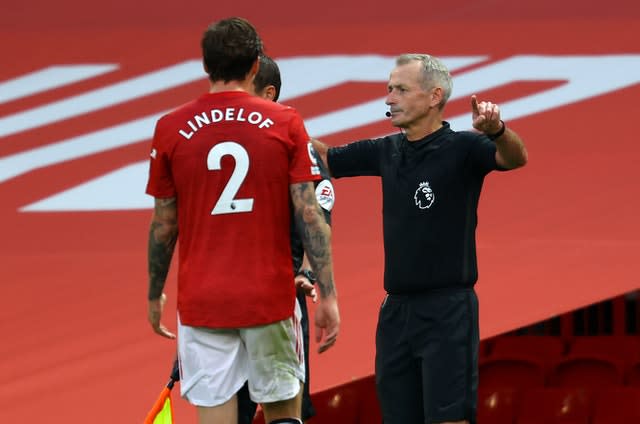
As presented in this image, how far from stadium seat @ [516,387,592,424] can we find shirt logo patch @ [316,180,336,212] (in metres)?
2.94

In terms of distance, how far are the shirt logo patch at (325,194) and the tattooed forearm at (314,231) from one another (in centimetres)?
73

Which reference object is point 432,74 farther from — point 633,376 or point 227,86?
point 633,376

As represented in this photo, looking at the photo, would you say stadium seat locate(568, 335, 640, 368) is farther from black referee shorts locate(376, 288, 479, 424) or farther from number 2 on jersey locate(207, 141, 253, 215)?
number 2 on jersey locate(207, 141, 253, 215)

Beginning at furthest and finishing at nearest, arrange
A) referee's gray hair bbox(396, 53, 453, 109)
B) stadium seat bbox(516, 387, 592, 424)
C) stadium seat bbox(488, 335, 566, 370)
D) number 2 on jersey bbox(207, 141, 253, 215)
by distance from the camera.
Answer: stadium seat bbox(488, 335, 566, 370), stadium seat bbox(516, 387, 592, 424), referee's gray hair bbox(396, 53, 453, 109), number 2 on jersey bbox(207, 141, 253, 215)

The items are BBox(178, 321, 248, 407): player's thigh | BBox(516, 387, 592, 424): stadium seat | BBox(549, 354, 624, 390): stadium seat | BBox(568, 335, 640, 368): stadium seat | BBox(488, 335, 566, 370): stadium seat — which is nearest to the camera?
BBox(178, 321, 248, 407): player's thigh

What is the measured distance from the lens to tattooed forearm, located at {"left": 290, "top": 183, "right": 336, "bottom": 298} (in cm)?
361

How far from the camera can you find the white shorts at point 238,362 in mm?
3637

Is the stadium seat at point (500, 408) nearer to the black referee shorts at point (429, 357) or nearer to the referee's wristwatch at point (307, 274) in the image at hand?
the black referee shorts at point (429, 357)

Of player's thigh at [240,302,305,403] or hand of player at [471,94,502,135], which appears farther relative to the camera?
hand of player at [471,94,502,135]

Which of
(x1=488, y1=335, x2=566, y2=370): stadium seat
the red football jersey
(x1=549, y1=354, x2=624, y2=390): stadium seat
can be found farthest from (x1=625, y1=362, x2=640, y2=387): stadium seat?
the red football jersey

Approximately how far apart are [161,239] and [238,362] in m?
0.41

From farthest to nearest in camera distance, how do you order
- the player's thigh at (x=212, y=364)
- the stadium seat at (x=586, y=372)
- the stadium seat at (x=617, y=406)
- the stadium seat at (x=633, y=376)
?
the stadium seat at (x=586, y=372) → the stadium seat at (x=633, y=376) → the stadium seat at (x=617, y=406) → the player's thigh at (x=212, y=364)

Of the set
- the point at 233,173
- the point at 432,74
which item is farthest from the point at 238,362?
the point at 432,74

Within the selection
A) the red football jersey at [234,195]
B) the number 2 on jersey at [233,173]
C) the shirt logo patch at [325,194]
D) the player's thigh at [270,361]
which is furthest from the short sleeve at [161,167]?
the shirt logo patch at [325,194]
